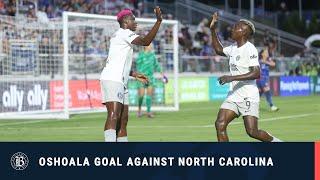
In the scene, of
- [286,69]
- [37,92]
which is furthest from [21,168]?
[286,69]

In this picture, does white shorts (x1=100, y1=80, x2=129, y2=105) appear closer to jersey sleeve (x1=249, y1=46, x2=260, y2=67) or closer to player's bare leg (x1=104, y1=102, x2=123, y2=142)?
player's bare leg (x1=104, y1=102, x2=123, y2=142)

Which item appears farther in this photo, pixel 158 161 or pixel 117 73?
pixel 117 73

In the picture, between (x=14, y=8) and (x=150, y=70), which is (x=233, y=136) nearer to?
(x=150, y=70)

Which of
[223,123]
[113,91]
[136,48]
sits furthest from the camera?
[136,48]

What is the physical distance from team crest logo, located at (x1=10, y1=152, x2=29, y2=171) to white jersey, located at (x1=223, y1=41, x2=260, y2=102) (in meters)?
5.65

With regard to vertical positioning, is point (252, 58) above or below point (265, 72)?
above

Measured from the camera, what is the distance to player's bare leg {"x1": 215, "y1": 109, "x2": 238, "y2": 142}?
13567 millimetres

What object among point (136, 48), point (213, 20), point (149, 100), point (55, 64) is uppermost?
point (213, 20)

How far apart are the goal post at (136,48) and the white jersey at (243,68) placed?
1268 cm

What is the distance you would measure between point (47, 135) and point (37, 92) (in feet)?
28.7

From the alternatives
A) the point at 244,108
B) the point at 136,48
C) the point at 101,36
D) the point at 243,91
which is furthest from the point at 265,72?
the point at 244,108

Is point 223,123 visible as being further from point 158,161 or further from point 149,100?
point 149,100

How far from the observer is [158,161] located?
28.4ft

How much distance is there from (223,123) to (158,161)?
5052mm
